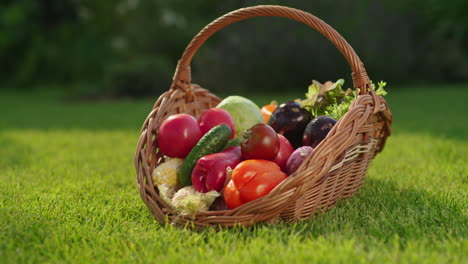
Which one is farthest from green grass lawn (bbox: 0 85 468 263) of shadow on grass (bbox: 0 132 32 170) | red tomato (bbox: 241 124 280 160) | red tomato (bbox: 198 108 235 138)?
red tomato (bbox: 198 108 235 138)

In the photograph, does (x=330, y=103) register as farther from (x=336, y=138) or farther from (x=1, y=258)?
(x=1, y=258)

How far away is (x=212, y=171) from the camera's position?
7.13ft

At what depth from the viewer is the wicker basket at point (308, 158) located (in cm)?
194

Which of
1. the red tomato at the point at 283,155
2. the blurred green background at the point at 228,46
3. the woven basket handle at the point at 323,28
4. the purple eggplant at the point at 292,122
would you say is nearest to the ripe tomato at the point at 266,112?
the purple eggplant at the point at 292,122

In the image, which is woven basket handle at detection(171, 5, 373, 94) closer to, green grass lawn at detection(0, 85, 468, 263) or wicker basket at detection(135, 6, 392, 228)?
wicker basket at detection(135, 6, 392, 228)

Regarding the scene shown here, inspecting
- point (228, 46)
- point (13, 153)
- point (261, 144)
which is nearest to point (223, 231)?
point (261, 144)

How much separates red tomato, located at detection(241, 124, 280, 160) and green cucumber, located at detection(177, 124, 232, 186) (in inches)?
6.9

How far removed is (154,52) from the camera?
16234 mm

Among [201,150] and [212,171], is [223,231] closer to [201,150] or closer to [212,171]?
[212,171]

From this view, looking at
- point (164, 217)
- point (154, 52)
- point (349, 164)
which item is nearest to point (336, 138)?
point (349, 164)

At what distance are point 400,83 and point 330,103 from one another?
11371 millimetres

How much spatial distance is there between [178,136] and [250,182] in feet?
2.00

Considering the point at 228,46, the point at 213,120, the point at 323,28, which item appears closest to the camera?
the point at 323,28

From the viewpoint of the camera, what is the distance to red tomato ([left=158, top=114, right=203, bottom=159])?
245cm
